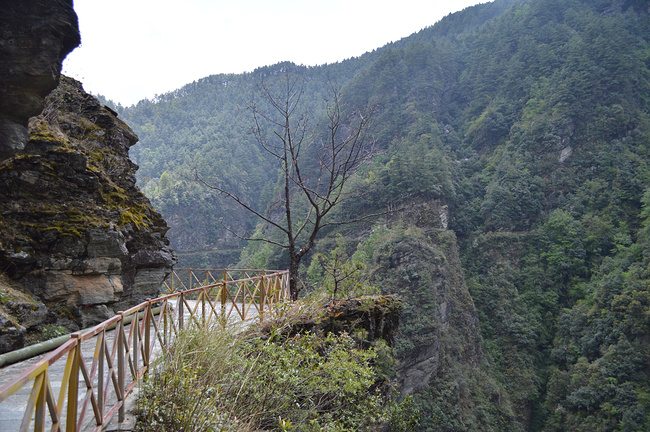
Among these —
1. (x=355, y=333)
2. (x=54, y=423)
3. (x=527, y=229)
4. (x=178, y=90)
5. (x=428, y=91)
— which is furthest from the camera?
(x=178, y=90)

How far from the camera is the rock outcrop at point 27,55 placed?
4.18 metres

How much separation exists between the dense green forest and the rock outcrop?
482cm

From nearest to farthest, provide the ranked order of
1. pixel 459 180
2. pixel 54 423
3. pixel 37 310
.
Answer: pixel 54 423 → pixel 37 310 → pixel 459 180

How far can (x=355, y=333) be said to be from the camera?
21.8 ft

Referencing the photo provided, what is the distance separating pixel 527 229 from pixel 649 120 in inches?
989

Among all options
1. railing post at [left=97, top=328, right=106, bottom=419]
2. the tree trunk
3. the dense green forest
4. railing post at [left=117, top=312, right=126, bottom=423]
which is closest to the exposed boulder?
the tree trunk

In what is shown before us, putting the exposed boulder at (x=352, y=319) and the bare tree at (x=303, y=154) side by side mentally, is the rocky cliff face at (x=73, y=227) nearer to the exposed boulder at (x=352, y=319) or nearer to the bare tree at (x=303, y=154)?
the bare tree at (x=303, y=154)

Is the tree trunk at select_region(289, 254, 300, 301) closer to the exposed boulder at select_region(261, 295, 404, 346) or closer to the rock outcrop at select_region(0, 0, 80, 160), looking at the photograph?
the exposed boulder at select_region(261, 295, 404, 346)

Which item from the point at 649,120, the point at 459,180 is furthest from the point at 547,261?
the point at 649,120

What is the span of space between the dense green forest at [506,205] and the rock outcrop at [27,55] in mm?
4824

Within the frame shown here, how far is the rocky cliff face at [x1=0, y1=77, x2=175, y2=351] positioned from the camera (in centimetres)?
586

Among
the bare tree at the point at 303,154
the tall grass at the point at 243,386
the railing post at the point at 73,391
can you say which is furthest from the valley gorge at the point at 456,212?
the railing post at the point at 73,391

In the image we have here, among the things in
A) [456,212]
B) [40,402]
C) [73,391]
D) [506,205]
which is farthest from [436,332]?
[40,402]

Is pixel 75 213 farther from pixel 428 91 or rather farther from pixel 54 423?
pixel 428 91
